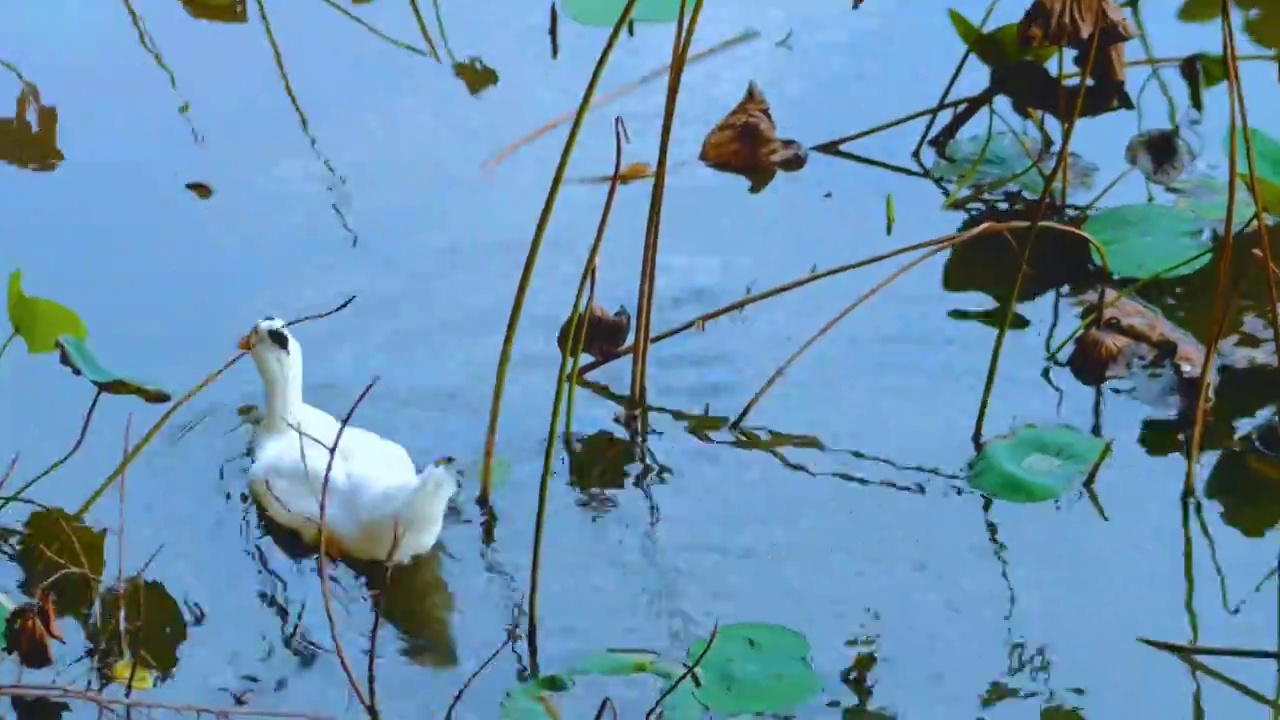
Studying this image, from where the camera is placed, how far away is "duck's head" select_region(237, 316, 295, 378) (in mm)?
1599

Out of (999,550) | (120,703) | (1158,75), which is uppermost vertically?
(1158,75)

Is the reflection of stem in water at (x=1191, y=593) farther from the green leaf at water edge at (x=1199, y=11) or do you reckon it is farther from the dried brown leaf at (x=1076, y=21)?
the green leaf at water edge at (x=1199, y=11)

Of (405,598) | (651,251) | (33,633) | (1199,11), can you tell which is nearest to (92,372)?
(33,633)

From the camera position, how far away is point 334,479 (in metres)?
1.49

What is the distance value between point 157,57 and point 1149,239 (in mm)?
1563

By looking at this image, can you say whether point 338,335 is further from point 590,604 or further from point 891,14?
point 891,14

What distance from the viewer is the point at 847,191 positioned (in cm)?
219

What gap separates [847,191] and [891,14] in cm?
55

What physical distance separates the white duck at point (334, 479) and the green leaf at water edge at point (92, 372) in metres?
→ 0.14

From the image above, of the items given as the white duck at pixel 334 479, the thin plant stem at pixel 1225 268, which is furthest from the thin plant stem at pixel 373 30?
the thin plant stem at pixel 1225 268

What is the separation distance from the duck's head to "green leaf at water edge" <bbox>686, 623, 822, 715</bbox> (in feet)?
1.77

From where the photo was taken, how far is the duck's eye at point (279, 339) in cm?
160

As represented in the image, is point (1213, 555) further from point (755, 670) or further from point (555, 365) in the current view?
point (555, 365)

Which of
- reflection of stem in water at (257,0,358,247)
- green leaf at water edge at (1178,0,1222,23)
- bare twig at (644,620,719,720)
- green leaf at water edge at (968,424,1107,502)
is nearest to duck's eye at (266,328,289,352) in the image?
reflection of stem in water at (257,0,358,247)
